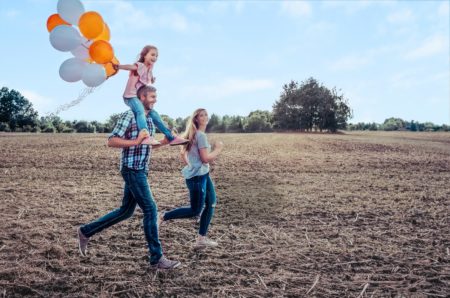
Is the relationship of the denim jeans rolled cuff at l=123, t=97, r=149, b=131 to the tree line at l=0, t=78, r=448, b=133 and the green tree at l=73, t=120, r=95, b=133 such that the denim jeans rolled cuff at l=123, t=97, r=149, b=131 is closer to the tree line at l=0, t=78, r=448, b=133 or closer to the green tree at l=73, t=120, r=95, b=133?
the green tree at l=73, t=120, r=95, b=133

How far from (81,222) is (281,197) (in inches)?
160

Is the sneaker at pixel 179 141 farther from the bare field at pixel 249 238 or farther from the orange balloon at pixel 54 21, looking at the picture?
the orange balloon at pixel 54 21

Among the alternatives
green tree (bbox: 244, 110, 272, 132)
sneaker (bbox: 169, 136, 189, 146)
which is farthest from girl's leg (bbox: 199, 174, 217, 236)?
green tree (bbox: 244, 110, 272, 132)

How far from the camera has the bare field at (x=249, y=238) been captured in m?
4.37

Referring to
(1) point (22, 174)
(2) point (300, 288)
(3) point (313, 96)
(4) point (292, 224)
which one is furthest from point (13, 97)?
(3) point (313, 96)

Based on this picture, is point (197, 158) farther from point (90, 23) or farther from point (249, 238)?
point (90, 23)

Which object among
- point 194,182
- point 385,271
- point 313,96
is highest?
point 313,96

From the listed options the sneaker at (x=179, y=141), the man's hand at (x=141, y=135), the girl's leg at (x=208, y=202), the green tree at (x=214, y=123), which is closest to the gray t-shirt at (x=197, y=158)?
the sneaker at (x=179, y=141)

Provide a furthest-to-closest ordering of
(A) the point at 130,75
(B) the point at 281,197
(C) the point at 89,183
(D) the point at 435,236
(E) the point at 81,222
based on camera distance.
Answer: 1. (C) the point at 89,183
2. (B) the point at 281,197
3. (E) the point at 81,222
4. (D) the point at 435,236
5. (A) the point at 130,75

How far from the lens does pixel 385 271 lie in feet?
15.9

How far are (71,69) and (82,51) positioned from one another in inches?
11.4

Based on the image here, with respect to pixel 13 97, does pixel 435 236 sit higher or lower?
lower

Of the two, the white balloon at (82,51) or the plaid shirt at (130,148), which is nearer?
the plaid shirt at (130,148)

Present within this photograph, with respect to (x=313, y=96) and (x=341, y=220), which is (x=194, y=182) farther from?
(x=313, y=96)
